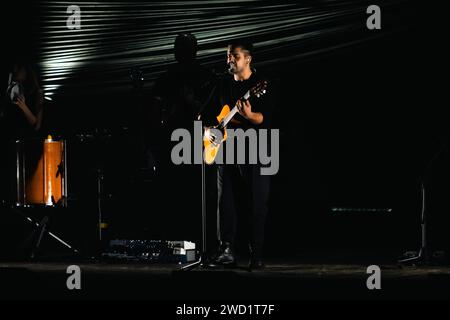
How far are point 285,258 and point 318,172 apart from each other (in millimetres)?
934

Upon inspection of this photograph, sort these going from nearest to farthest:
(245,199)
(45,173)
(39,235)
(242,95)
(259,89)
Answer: (259,89) < (242,95) < (245,199) < (45,173) < (39,235)

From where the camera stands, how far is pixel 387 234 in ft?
27.1

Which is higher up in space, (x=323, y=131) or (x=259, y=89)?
(x=259, y=89)

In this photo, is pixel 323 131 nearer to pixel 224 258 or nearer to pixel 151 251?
pixel 224 258

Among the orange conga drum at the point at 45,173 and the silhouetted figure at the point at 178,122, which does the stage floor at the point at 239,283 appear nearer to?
the orange conga drum at the point at 45,173

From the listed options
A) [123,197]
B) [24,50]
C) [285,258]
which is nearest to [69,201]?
[123,197]

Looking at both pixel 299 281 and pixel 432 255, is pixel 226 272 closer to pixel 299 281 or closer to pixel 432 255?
pixel 299 281

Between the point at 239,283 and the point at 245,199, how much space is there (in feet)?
2.85

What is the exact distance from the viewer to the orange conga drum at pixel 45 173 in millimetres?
7641

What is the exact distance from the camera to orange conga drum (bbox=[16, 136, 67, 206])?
25.1ft

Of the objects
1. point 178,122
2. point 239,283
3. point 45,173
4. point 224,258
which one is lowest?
point 239,283

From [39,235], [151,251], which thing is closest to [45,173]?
[39,235]

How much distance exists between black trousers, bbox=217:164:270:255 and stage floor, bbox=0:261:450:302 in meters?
0.29

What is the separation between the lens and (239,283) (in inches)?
240
